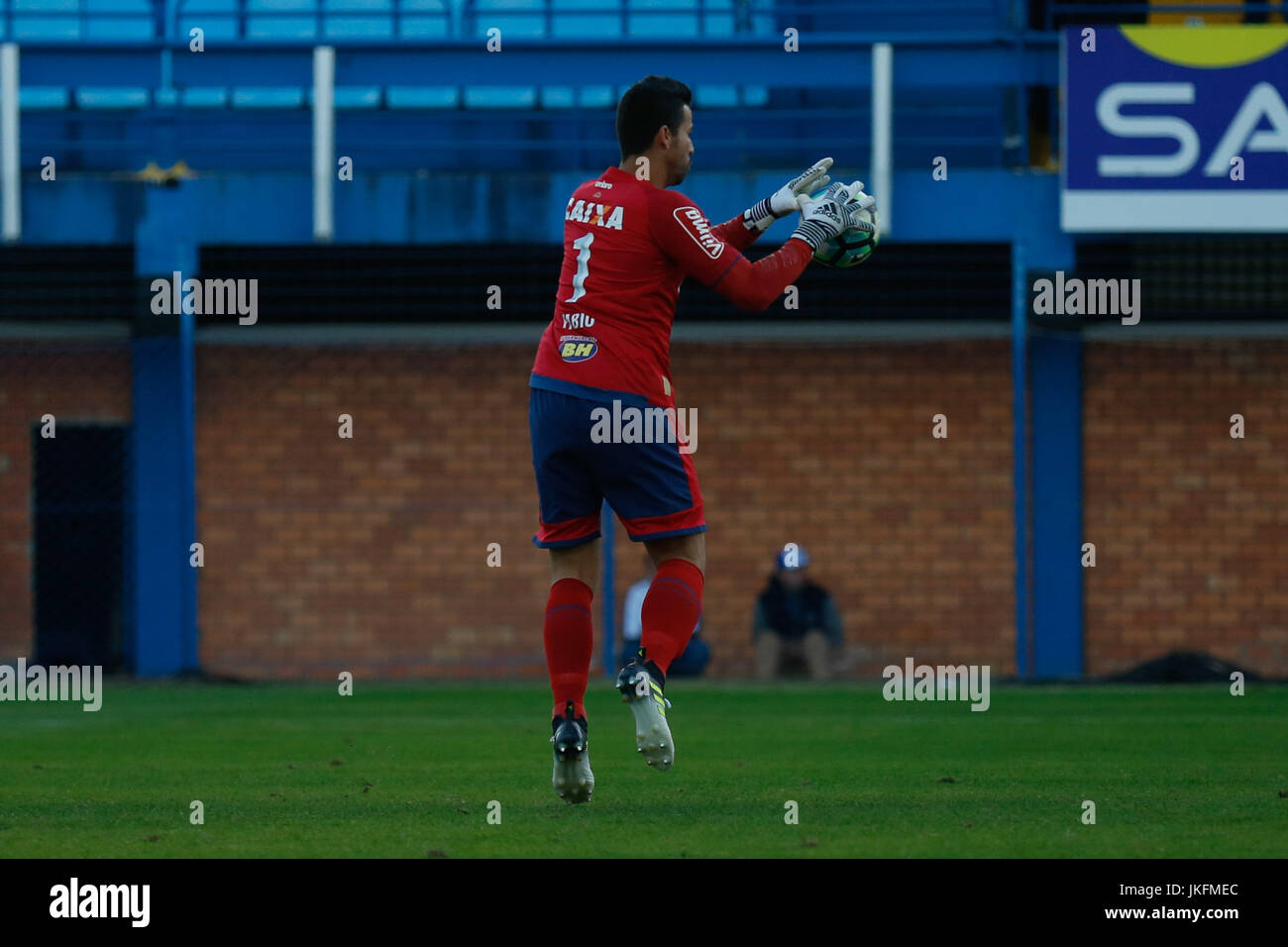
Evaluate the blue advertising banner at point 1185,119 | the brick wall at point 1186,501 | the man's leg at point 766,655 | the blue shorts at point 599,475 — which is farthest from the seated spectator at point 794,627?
the blue shorts at point 599,475

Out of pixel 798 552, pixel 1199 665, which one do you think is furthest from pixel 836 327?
pixel 1199 665

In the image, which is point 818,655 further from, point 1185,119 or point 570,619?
point 570,619

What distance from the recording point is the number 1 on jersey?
19.3ft

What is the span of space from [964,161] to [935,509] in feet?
9.96

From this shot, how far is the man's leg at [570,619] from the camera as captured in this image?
18.9 feet

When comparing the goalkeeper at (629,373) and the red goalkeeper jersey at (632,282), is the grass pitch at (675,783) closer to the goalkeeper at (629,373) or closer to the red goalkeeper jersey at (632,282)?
the goalkeeper at (629,373)

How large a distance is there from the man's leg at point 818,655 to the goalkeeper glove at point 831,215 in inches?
404

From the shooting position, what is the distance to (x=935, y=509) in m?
17.8

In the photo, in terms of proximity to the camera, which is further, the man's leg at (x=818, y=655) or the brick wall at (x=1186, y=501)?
the brick wall at (x=1186, y=501)

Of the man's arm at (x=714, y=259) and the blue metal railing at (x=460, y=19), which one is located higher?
the blue metal railing at (x=460, y=19)

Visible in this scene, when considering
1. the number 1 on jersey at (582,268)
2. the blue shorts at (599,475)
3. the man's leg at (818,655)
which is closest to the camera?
the blue shorts at (599,475)

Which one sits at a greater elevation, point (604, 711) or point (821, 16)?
point (821, 16)

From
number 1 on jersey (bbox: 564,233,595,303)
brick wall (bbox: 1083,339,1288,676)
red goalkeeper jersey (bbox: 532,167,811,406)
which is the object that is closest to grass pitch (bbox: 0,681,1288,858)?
red goalkeeper jersey (bbox: 532,167,811,406)
